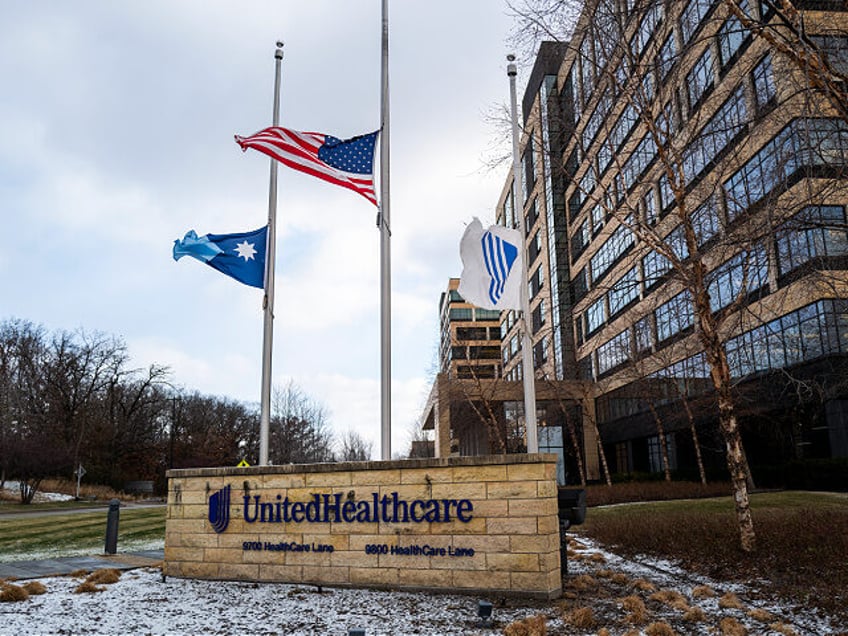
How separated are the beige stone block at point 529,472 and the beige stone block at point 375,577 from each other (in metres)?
2.25

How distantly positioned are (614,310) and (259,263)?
3832 centimetres

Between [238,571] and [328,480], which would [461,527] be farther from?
[238,571]

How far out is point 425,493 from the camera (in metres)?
10.1

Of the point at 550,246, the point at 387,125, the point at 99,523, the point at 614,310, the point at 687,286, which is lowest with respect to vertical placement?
the point at 99,523

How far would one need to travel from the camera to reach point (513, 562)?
366 inches

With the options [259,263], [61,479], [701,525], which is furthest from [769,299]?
[61,479]

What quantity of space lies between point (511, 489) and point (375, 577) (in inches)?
97.2

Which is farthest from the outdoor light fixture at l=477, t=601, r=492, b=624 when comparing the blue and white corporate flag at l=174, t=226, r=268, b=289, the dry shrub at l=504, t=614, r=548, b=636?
the blue and white corporate flag at l=174, t=226, r=268, b=289

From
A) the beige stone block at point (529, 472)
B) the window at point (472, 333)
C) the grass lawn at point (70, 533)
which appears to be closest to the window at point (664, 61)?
the beige stone block at point (529, 472)

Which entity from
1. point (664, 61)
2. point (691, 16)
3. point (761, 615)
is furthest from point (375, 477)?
point (691, 16)

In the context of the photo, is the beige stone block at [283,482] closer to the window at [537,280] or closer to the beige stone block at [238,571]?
the beige stone block at [238,571]

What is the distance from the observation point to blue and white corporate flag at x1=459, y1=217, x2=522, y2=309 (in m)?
10.8

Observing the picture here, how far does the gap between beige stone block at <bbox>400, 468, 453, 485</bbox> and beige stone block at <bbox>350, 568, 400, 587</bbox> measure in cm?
129

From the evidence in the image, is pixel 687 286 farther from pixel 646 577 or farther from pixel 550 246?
pixel 550 246
